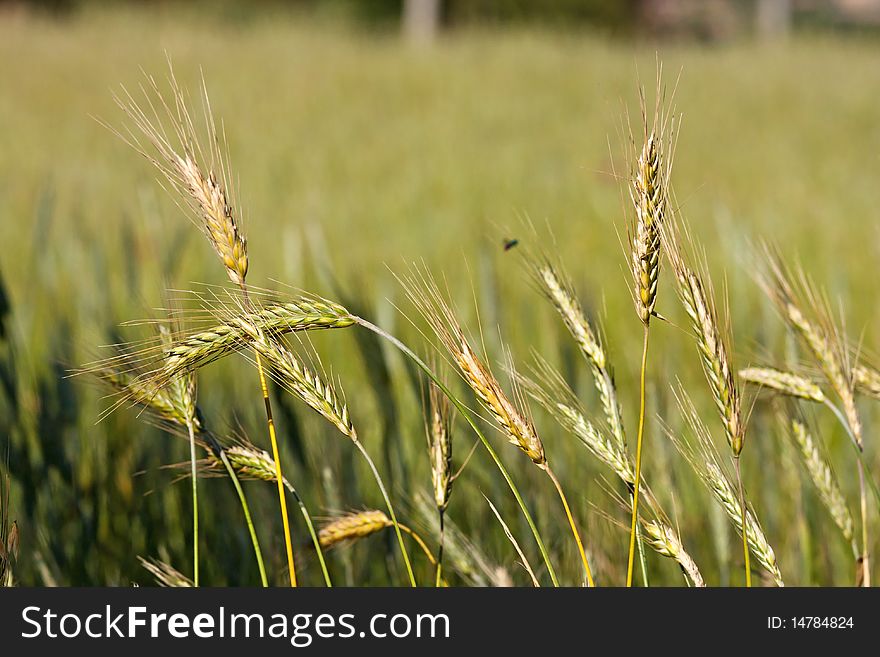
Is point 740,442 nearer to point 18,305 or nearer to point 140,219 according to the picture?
point 18,305

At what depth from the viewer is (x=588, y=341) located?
0.67m

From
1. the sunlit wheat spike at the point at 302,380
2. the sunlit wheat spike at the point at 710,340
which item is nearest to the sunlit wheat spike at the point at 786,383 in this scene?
the sunlit wheat spike at the point at 710,340

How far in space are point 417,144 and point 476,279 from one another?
102 inches

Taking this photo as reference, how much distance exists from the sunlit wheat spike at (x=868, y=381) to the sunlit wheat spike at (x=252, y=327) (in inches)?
20.5

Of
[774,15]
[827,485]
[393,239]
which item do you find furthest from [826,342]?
[774,15]

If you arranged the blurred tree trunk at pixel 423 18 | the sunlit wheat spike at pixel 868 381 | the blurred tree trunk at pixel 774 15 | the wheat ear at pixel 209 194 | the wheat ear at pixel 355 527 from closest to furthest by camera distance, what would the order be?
1. the wheat ear at pixel 209 194
2. the wheat ear at pixel 355 527
3. the sunlit wheat spike at pixel 868 381
4. the blurred tree trunk at pixel 423 18
5. the blurred tree trunk at pixel 774 15

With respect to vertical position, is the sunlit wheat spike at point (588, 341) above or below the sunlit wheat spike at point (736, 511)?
above

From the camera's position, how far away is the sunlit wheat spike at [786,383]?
755 millimetres

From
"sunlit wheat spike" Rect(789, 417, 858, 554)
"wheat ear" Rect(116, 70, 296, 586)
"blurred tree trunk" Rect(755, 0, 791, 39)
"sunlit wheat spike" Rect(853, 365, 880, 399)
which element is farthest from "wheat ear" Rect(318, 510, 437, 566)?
"blurred tree trunk" Rect(755, 0, 791, 39)

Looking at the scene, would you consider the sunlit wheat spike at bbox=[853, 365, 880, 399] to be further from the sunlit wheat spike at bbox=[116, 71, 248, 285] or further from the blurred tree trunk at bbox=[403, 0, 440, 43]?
the blurred tree trunk at bbox=[403, 0, 440, 43]

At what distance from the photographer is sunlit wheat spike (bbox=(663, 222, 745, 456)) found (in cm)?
63

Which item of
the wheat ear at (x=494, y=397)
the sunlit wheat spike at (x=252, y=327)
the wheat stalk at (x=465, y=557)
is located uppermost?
the sunlit wheat spike at (x=252, y=327)

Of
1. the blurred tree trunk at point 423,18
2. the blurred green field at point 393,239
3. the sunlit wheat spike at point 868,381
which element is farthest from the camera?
the blurred tree trunk at point 423,18

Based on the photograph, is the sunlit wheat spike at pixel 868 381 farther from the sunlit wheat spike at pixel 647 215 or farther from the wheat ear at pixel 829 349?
the sunlit wheat spike at pixel 647 215
